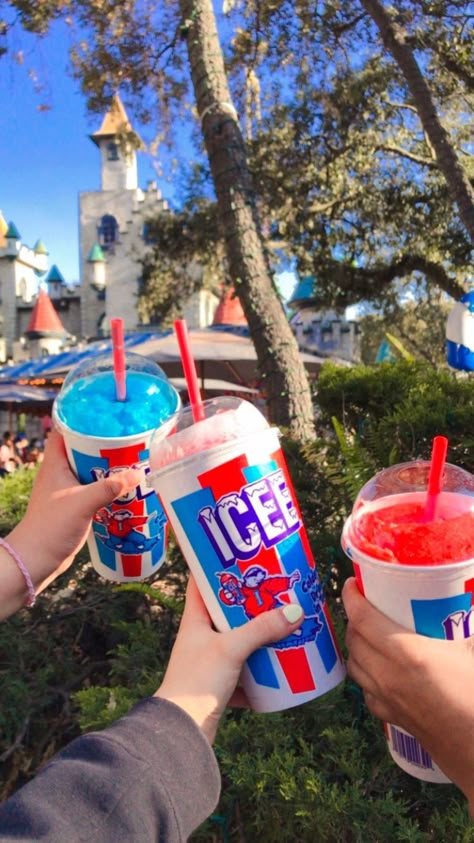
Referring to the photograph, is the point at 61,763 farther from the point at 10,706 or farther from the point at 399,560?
the point at 10,706

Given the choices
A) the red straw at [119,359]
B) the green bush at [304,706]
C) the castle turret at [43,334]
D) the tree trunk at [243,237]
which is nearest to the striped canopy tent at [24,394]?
the tree trunk at [243,237]

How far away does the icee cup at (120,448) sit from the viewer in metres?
1.56

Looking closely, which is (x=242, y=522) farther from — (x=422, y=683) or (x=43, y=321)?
(x=43, y=321)

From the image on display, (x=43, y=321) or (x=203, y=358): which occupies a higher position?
(x=43, y=321)

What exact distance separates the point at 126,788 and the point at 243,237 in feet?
14.3

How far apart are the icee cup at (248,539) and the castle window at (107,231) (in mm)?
41959

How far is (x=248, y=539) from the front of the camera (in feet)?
4.10

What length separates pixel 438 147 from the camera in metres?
7.30

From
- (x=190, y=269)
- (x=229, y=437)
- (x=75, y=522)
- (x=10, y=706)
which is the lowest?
(x=10, y=706)

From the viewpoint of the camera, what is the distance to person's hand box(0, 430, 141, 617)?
1.54 meters

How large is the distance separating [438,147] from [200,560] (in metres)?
7.25

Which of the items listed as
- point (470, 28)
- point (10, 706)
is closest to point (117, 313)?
point (470, 28)

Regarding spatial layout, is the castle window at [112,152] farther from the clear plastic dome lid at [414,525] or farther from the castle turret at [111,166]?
the clear plastic dome lid at [414,525]

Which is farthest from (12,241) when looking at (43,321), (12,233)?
(43,321)
